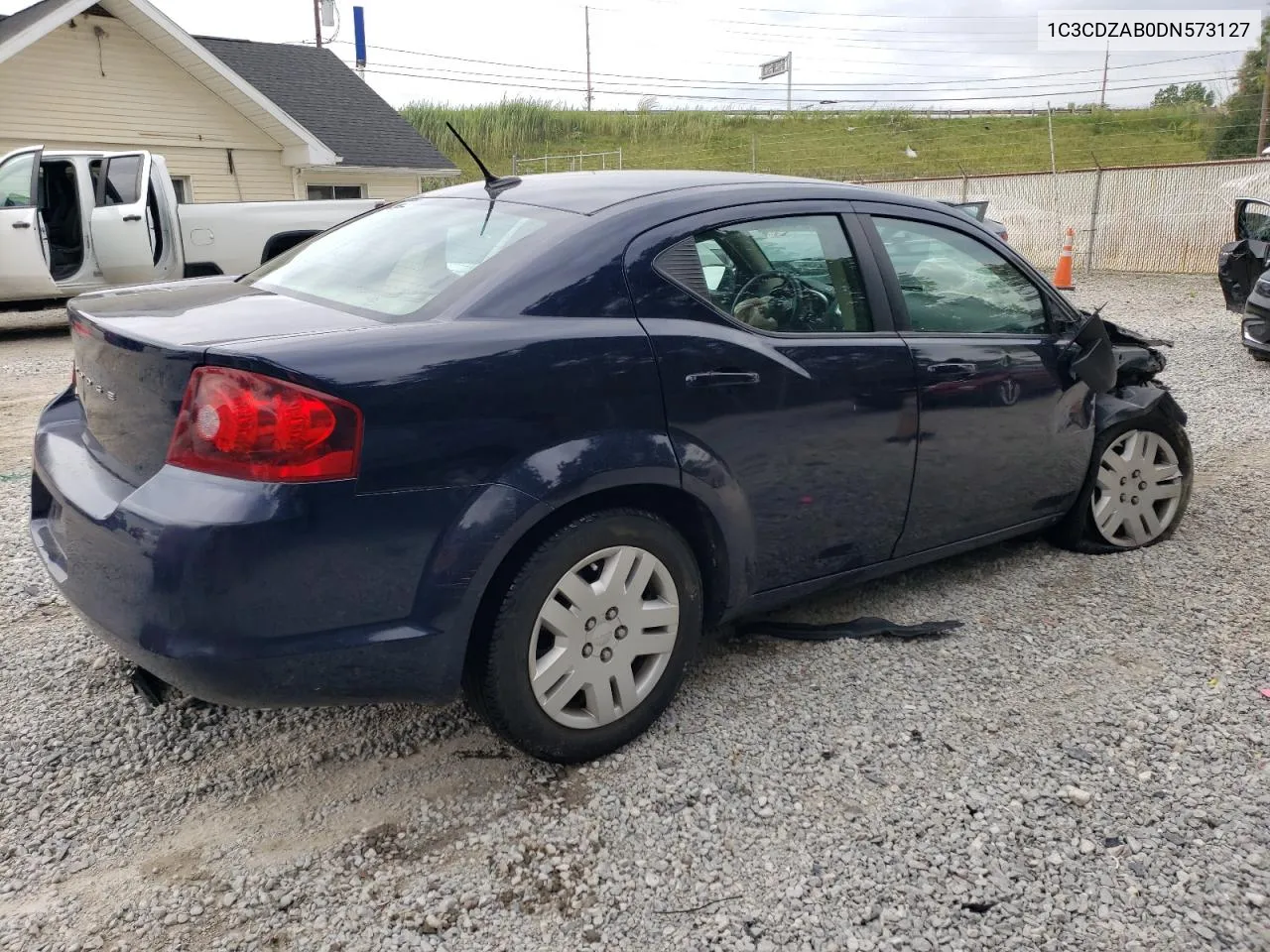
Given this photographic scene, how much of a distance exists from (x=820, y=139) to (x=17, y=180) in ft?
122

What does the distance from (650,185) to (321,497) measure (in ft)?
5.02

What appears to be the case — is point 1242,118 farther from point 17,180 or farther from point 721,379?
point 721,379

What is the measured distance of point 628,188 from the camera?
10.1 feet

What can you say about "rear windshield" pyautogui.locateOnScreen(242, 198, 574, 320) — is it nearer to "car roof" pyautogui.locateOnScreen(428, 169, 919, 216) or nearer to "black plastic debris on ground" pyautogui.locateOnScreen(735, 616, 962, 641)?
"car roof" pyautogui.locateOnScreen(428, 169, 919, 216)

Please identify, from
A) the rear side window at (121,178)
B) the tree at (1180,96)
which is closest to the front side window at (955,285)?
the rear side window at (121,178)

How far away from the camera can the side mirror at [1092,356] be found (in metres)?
3.85

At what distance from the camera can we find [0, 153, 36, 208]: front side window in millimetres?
11180

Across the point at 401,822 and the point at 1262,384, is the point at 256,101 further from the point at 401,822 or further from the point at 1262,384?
the point at 401,822

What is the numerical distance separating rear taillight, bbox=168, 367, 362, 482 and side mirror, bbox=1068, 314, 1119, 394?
2872 mm

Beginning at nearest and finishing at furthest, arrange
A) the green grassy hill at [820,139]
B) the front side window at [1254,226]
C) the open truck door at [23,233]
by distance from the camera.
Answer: the front side window at [1254,226]
the open truck door at [23,233]
the green grassy hill at [820,139]

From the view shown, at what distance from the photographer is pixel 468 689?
2607 mm

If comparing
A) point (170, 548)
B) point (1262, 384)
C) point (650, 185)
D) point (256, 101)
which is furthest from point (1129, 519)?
point (256, 101)

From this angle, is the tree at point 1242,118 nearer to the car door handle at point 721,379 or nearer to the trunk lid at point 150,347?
the car door handle at point 721,379

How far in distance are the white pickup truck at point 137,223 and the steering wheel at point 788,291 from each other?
376 inches
